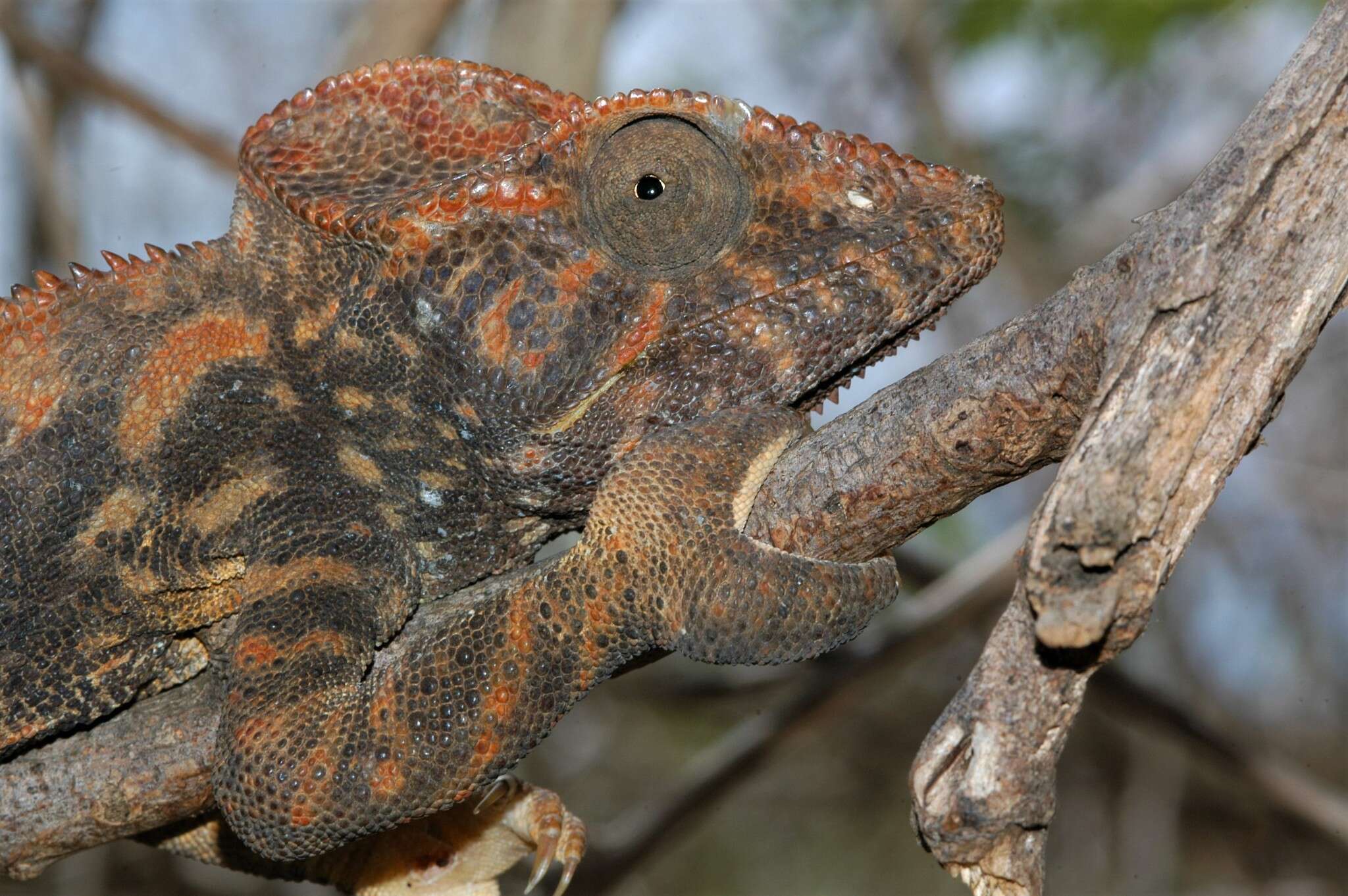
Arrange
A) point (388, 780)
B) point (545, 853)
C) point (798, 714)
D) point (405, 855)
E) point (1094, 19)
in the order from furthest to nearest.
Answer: point (1094, 19)
point (798, 714)
point (405, 855)
point (545, 853)
point (388, 780)

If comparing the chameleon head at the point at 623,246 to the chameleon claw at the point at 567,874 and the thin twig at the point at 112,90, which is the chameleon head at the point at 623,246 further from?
the thin twig at the point at 112,90

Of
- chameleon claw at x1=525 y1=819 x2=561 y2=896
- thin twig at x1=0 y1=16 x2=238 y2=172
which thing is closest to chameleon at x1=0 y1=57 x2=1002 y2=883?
chameleon claw at x1=525 y1=819 x2=561 y2=896

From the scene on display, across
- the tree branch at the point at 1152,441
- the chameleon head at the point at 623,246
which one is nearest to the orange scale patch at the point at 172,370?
the chameleon head at the point at 623,246

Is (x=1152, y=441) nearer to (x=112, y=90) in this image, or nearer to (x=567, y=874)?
(x=567, y=874)

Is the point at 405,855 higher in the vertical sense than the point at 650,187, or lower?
lower

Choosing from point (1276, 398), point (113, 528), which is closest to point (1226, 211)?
point (1276, 398)

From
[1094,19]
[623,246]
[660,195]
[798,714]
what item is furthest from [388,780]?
[1094,19]
